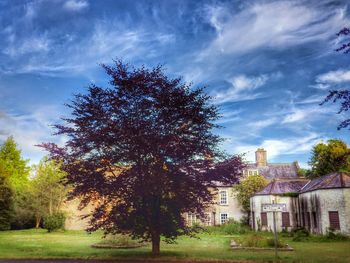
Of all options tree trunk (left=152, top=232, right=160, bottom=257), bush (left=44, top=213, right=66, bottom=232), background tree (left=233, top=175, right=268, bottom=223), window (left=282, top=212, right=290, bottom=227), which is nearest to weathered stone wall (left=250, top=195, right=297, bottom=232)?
window (left=282, top=212, right=290, bottom=227)

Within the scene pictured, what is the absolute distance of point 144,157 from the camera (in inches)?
640

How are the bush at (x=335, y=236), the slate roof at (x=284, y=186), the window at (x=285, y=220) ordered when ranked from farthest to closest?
the slate roof at (x=284, y=186) < the window at (x=285, y=220) < the bush at (x=335, y=236)

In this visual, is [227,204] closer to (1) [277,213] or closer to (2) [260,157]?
(2) [260,157]

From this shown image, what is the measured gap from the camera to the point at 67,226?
44.7 meters

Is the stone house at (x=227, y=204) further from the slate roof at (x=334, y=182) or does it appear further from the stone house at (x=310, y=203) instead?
the slate roof at (x=334, y=182)

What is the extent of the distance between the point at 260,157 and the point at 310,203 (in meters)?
22.4

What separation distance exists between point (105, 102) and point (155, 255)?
705 cm

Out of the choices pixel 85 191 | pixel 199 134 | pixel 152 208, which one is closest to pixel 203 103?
pixel 199 134

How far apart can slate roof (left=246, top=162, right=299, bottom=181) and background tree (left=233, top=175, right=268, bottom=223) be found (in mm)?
7377

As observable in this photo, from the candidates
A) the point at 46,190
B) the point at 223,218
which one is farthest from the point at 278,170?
the point at 46,190

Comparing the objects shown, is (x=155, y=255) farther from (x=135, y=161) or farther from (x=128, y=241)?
(x=128, y=241)

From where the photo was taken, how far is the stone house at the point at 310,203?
29656 millimetres

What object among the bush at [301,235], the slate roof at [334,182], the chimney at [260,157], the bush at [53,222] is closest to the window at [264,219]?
the bush at [301,235]

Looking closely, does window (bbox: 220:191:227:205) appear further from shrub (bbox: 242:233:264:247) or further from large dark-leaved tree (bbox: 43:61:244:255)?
large dark-leaved tree (bbox: 43:61:244:255)
